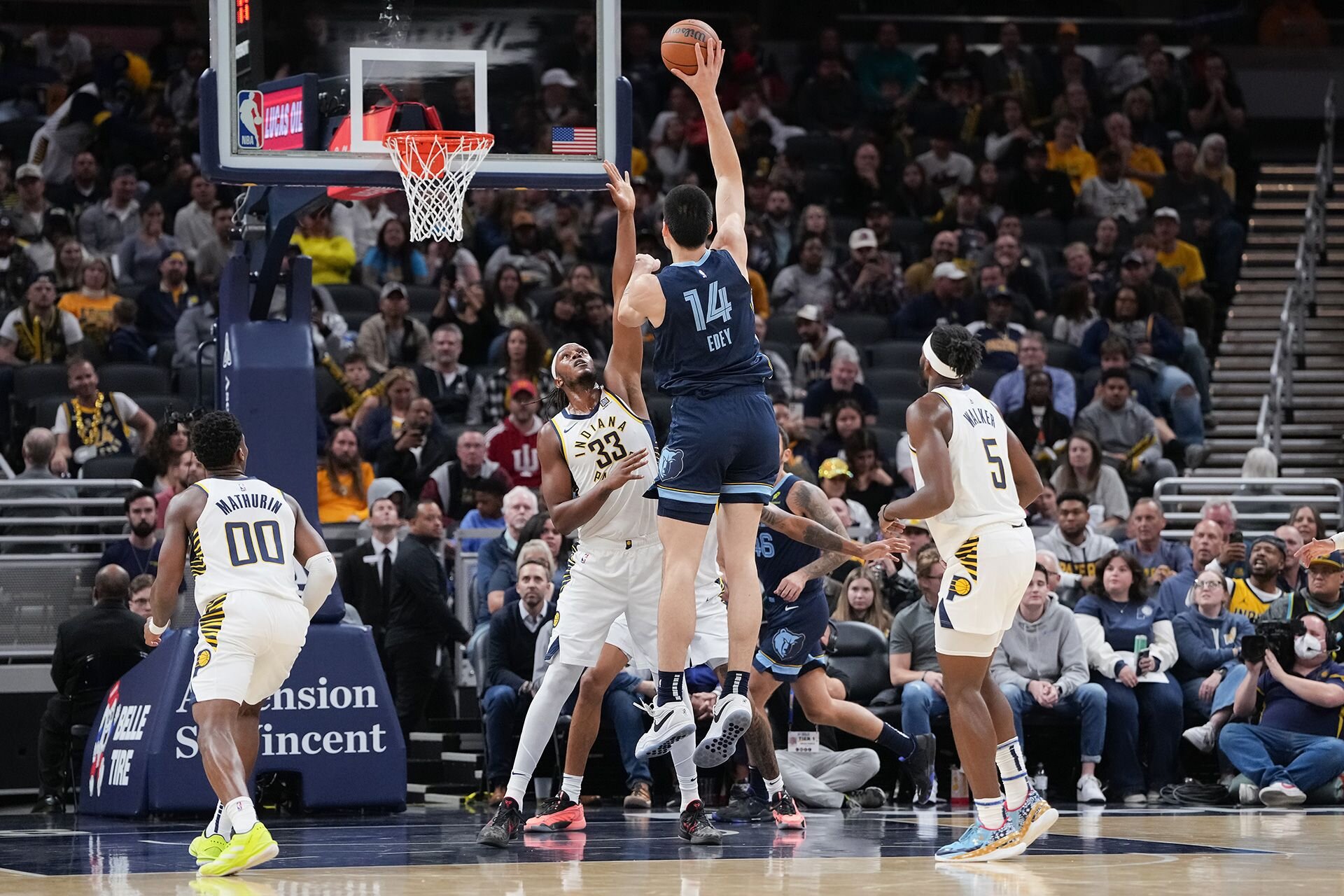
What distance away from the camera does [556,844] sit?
30.9 feet

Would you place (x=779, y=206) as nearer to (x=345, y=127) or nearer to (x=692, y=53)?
(x=345, y=127)

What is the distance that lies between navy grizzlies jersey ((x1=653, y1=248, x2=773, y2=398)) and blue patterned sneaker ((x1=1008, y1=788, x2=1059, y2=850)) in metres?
2.31

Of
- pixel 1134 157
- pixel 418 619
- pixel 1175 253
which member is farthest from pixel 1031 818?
pixel 1134 157

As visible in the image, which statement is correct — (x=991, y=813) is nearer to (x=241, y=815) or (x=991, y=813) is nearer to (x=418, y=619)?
(x=241, y=815)

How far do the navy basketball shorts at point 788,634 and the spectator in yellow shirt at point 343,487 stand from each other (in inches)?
215

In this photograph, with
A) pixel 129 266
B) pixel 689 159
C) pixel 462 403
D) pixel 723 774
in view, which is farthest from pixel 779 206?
pixel 723 774

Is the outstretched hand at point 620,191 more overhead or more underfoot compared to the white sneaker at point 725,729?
more overhead

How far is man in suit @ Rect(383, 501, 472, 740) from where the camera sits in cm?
1398

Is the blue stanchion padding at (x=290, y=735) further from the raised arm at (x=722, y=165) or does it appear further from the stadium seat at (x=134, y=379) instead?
the stadium seat at (x=134, y=379)

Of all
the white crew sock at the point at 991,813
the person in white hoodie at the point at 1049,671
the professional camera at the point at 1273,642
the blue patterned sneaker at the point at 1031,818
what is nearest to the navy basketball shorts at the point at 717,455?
the white crew sock at the point at 991,813

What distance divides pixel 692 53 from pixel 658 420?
7006mm

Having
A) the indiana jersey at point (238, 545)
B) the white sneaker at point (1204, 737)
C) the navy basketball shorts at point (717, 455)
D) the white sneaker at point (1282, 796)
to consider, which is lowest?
the white sneaker at point (1282, 796)

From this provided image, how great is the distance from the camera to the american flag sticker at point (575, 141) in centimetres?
1107

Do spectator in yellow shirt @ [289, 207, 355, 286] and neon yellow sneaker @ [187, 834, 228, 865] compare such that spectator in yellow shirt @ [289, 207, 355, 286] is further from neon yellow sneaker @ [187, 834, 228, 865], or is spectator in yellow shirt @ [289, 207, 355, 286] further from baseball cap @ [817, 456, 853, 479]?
neon yellow sneaker @ [187, 834, 228, 865]
